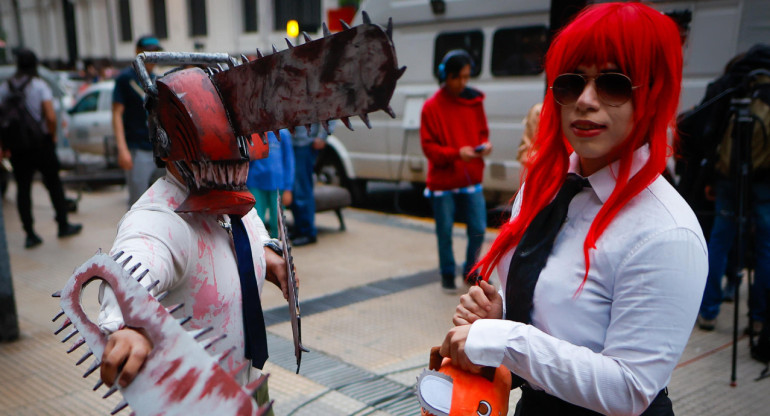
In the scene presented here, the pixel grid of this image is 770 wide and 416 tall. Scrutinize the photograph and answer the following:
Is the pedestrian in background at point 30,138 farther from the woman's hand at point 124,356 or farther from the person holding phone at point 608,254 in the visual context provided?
the person holding phone at point 608,254

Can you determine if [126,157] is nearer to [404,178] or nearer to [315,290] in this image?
[315,290]

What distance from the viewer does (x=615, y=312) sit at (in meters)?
1.31

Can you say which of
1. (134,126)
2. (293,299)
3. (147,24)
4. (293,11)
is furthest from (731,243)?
(147,24)

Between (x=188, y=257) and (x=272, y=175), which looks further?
(x=272, y=175)

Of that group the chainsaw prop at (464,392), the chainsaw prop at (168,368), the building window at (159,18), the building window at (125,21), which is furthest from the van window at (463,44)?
the building window at (125,21)

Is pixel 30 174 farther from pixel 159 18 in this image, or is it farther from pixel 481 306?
pixel 159 18

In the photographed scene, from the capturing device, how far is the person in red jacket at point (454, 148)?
4992 millimetres

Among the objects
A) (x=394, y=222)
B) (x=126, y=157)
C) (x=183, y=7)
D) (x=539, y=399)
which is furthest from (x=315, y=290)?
(x=183, y=7)

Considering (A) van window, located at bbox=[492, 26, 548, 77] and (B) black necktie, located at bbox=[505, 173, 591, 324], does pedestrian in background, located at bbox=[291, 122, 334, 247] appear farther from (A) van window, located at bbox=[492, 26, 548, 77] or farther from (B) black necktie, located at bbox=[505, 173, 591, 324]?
(B) black necktie, located at bbox=[505, 173, 591, 324]

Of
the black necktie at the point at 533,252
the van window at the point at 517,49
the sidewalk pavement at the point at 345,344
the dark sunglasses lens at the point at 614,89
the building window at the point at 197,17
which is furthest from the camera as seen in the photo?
the building window at the point at 197,17

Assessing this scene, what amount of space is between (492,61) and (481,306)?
6457 millimetres

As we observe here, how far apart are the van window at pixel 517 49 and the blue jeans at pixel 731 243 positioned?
320cm

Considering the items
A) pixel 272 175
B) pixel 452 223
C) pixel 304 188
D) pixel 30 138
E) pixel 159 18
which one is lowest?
pixel 304 188

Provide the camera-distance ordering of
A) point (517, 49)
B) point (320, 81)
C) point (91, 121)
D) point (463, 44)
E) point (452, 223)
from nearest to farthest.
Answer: point (320, 81) → point (452, 223) → point (517, 49) → point (463, 44) → point (91, 121)
